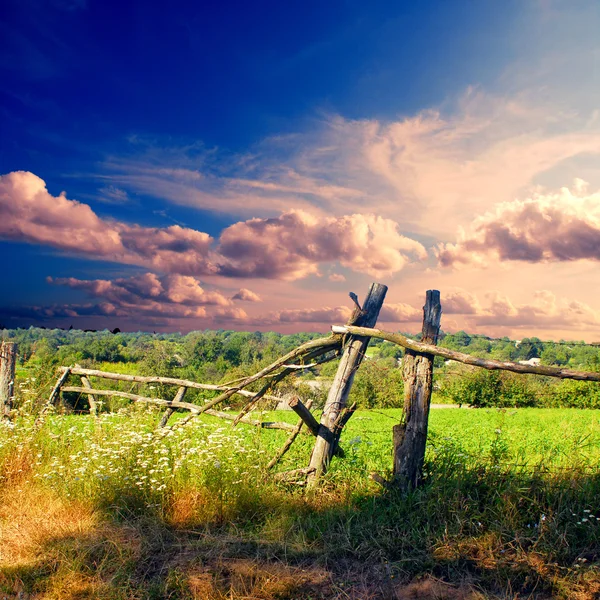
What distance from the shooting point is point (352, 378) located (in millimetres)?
5773

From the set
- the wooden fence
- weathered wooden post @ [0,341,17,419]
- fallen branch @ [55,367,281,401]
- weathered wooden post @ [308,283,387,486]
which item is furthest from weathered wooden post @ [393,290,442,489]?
weathered wooden post @ [0,341,17,419]

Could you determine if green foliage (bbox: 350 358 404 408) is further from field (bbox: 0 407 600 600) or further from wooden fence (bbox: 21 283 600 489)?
field (bbox: 0 407 600 600)

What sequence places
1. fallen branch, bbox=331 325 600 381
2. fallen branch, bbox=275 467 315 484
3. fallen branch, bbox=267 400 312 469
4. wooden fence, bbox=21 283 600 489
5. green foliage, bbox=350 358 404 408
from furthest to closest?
1. green foliage, bbox=350 358 404 408
2. fallen branch, bbox=267 400 312 469
3. fallen branch, bbox=275 467 315 484
4. wooden fence, bbox=21 283 600 489
5. fallen branch, bbox=331 325 600 381

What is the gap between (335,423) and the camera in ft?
18.6

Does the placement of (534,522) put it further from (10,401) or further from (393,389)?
(393,389)

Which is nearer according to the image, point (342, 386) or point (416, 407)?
point (416, 407)

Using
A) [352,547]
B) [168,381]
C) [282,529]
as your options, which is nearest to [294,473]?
[282,529]

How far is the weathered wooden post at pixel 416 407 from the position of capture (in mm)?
4988

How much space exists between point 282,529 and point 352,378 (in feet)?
6.01

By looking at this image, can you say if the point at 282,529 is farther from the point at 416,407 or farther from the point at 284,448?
the point at 416,407

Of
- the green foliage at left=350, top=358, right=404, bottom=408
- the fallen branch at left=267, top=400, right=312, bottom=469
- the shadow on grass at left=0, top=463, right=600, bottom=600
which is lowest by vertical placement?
the green foliage at left=350, top=358, right=404, bottom=408

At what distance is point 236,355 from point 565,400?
21455 mm

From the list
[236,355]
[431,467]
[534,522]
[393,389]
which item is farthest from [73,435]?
[236,355]

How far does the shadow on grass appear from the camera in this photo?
3.78 m
